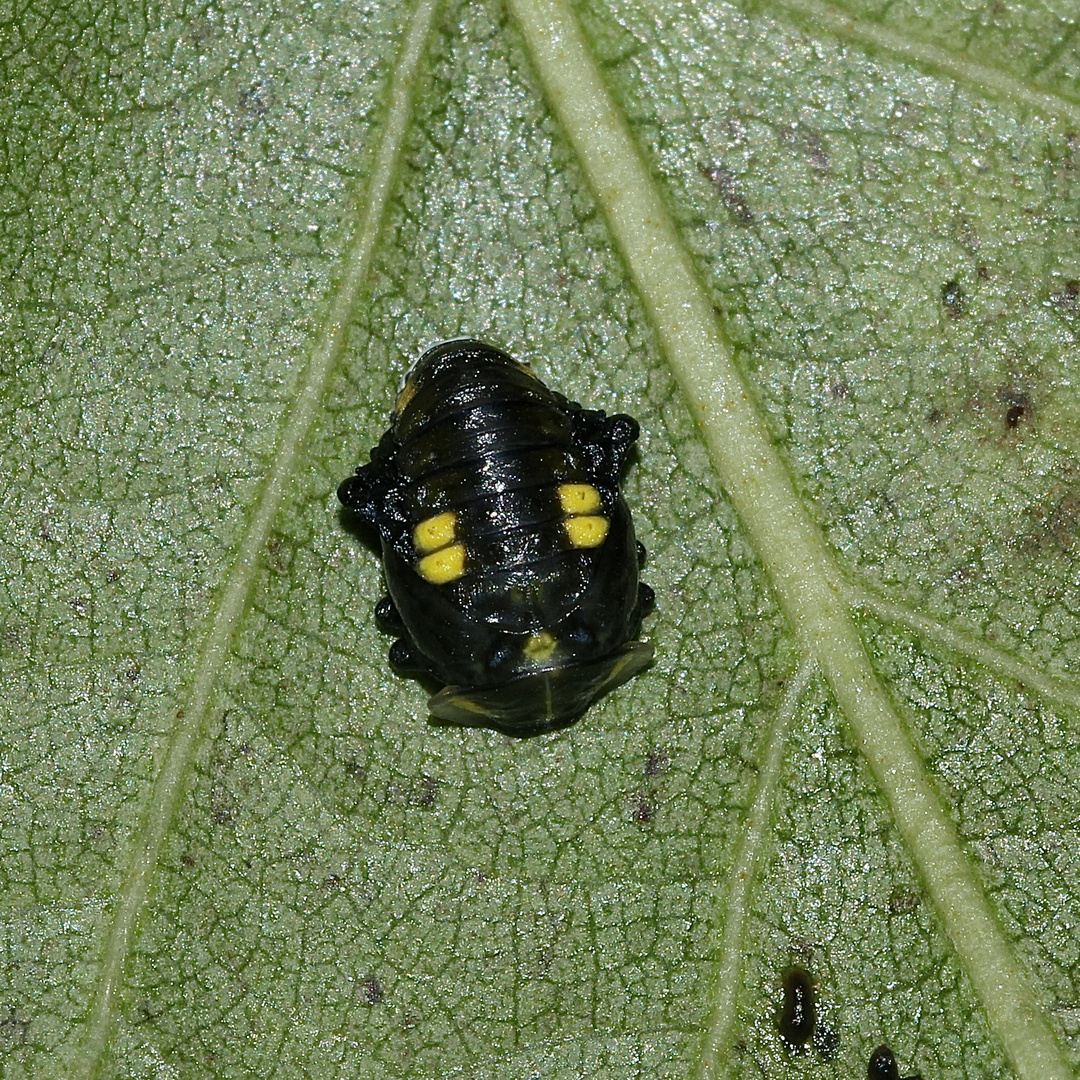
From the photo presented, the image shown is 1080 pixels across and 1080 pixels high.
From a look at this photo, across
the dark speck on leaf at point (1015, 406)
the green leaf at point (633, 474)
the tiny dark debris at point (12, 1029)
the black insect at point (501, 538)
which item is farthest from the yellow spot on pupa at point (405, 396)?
the tiny dark debris at point (12, 1029)

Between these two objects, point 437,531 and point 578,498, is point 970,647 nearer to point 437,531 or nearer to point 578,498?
point 578,498

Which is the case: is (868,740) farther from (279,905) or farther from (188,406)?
(188,406)

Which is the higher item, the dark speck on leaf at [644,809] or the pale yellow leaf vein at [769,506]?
the pale yellow leaf vein at [769,506]

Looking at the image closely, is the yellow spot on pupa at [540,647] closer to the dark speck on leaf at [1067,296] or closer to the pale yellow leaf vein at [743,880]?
the pale yellow leaf vein at [743,880]

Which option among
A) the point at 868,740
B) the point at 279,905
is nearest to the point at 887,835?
the point at 868,740

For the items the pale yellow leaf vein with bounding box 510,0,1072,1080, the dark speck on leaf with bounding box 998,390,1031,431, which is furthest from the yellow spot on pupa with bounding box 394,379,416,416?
the dark speck on leaf with bounding box 998,390,1031,431

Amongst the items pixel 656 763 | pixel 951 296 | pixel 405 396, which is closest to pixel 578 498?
pixel 405 396
